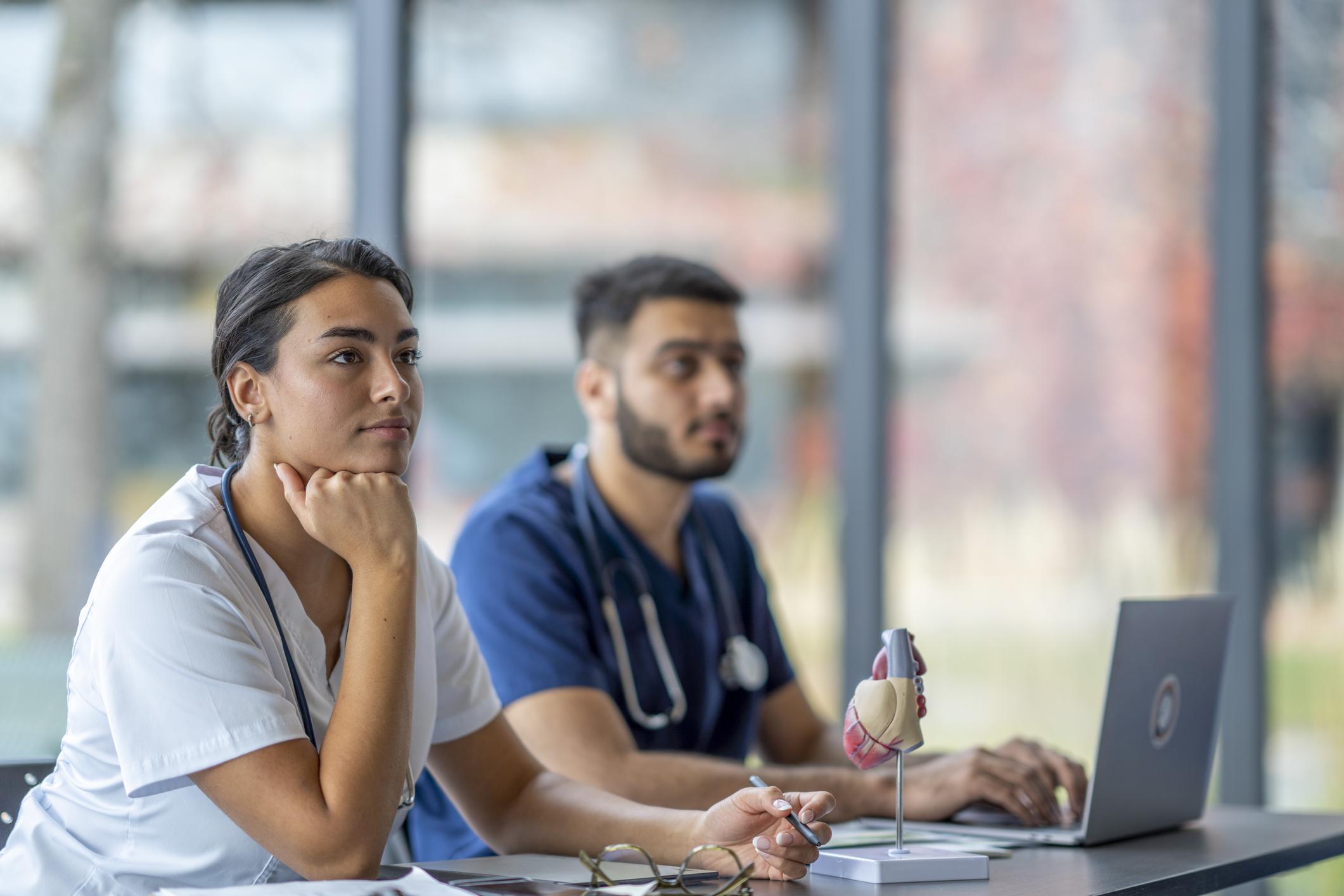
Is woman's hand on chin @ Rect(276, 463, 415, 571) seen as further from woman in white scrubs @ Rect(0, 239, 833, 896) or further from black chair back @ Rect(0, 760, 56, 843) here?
black chair back @ Rect(0, 760, 56, 843)

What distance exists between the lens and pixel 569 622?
2.20m

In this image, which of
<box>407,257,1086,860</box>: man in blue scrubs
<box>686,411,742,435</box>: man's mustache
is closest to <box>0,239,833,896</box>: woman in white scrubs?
<box>407,257,1086,860</box>: man in blue scrubs

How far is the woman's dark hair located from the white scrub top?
0.37 ft

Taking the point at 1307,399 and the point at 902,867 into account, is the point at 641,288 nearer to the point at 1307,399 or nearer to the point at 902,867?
the point at 902,867

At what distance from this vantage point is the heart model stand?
1.53 m

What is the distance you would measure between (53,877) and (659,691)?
1.03 m

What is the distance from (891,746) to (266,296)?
0.84 metres

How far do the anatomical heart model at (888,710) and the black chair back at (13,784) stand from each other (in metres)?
0.95

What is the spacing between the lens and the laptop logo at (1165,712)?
1.84m

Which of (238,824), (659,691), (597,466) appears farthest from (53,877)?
(597,466)

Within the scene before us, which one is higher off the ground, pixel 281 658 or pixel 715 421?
pixel 715 421

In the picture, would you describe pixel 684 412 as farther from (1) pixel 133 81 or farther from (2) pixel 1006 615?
(1) pixel 133 81

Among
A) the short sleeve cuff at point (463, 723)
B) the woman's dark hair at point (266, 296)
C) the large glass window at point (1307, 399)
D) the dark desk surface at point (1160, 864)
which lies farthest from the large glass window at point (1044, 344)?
the woman's dark hair at point (266, 296)

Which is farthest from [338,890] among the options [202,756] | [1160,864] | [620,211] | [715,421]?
[620,211]
